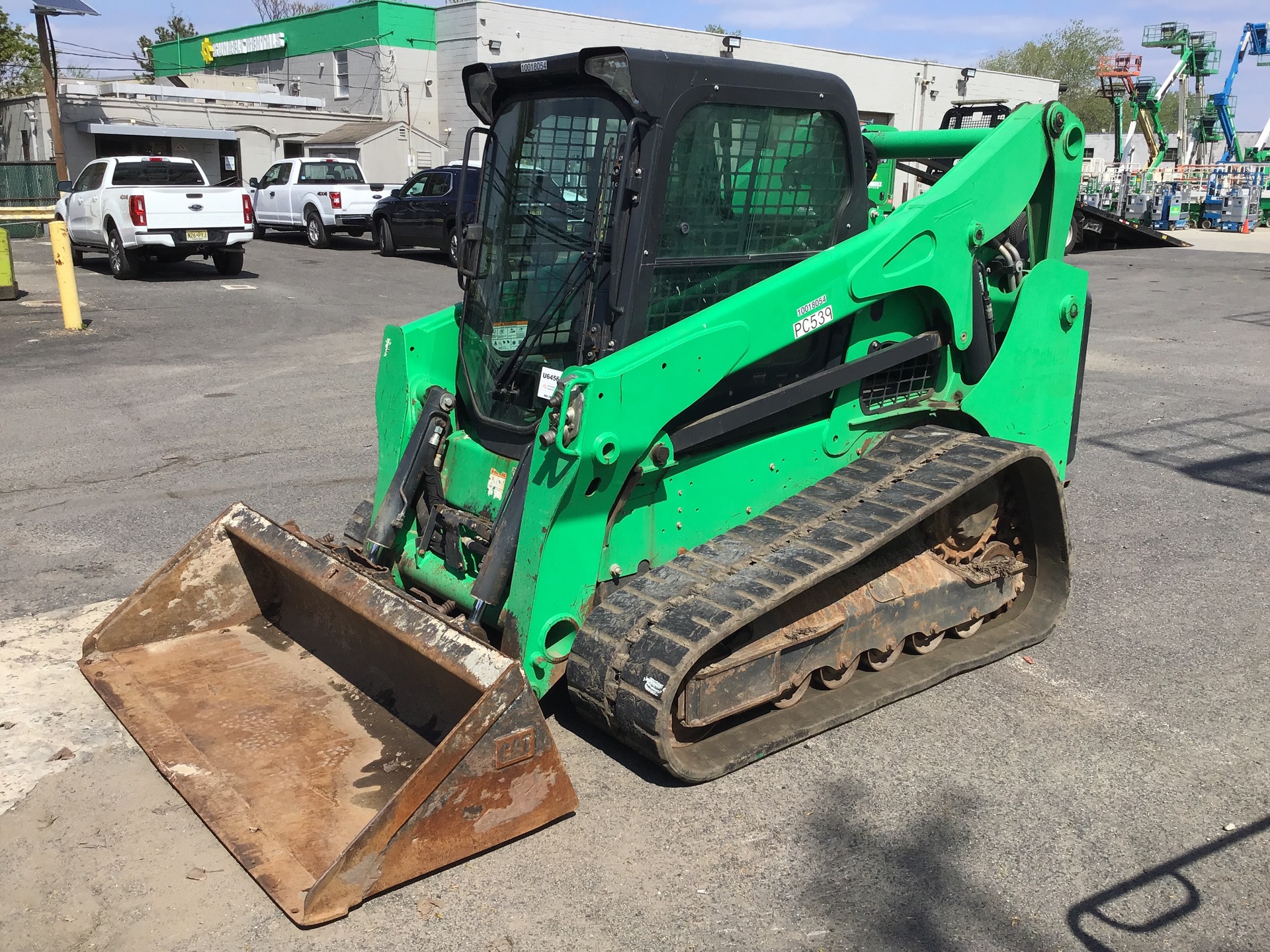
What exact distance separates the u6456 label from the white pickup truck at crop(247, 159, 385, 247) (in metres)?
20.6

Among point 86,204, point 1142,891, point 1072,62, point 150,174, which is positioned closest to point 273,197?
point 86,204

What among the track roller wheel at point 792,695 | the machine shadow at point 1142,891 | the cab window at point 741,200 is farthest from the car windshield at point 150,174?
the machine shadow at point 1142,891

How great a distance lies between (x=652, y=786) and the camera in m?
4.09

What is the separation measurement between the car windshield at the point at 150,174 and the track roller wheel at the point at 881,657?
16.7 metres

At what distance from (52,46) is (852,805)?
29.5 metres

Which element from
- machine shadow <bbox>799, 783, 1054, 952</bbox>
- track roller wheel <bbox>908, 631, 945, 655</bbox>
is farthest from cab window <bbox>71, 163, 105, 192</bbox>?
machine shadow <bbox>799, 783, 1054, 952</bbox>

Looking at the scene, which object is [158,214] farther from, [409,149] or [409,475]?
[409,149]

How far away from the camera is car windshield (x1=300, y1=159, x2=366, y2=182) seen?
2462 cm

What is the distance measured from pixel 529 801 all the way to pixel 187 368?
30.9ft

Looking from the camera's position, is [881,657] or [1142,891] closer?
[1142,891]

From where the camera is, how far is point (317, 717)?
4.37 metres

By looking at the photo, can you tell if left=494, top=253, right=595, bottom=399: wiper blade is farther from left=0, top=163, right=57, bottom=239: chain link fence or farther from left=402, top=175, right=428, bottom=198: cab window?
left=0, top=163, right=57, bottom=239: chain link fence

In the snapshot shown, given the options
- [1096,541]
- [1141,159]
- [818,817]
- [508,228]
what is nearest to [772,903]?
[818,817]

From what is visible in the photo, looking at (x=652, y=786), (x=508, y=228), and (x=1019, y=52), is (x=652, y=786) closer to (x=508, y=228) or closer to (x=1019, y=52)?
(x=508, y=228)
